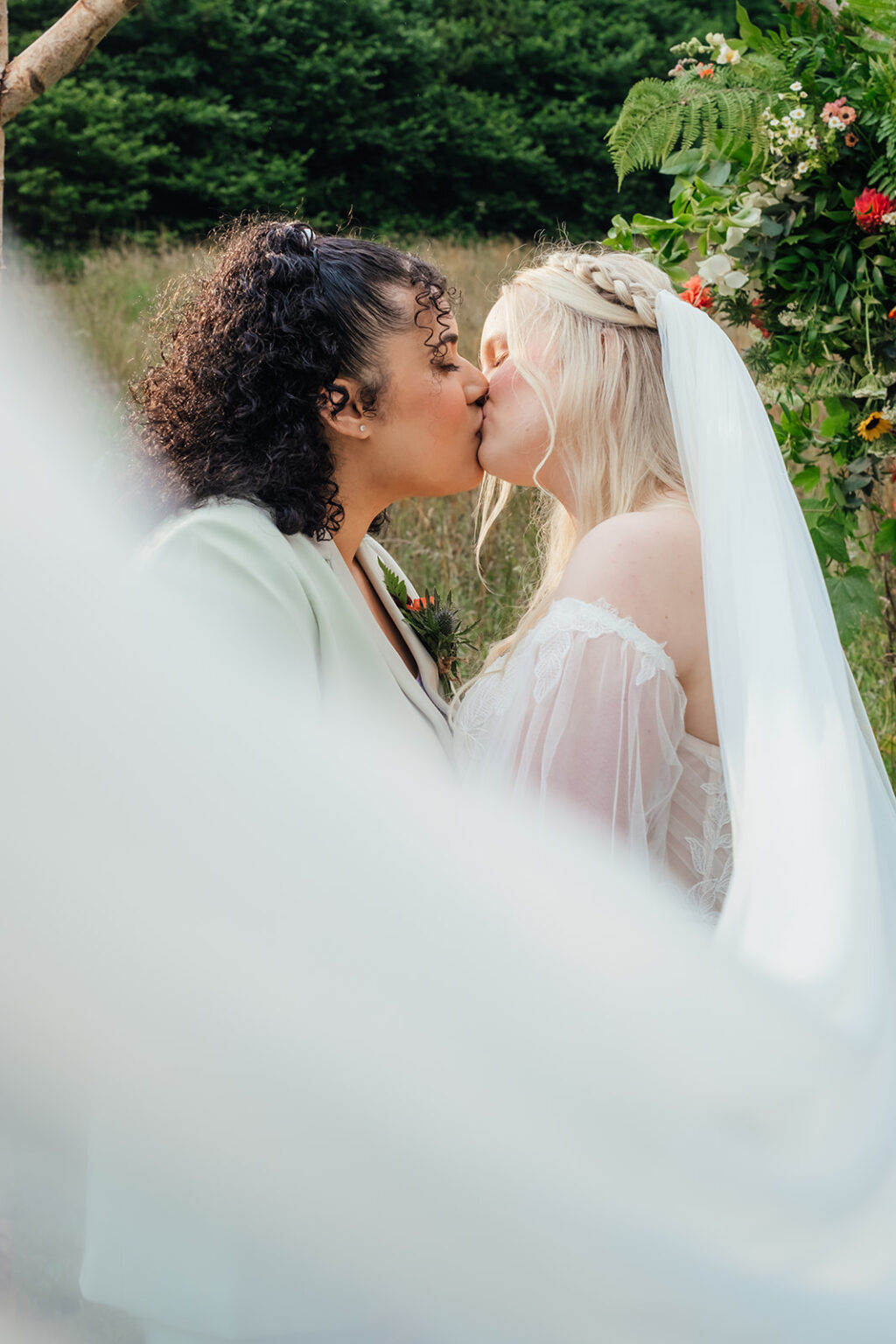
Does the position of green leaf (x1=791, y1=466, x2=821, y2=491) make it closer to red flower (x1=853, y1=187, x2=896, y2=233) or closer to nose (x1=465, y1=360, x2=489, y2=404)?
red flower (x1=853, y1=187, x2=896, y2=233)

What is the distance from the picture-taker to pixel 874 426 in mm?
3156

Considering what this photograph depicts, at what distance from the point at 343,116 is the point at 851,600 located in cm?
1587

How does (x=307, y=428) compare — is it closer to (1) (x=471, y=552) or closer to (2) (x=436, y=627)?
(2) (x=436, y=627)

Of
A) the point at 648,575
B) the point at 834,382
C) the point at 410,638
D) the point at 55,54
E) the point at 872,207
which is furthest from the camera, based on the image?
the point at 834,382

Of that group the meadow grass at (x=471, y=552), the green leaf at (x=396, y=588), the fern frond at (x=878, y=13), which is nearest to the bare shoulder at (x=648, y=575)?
the green leaf at (x=396, y=588)

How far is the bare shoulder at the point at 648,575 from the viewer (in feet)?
6.82

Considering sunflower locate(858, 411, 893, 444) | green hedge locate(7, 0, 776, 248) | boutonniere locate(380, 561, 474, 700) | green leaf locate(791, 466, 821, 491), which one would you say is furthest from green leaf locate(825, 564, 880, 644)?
green hedge locate(7, 0, 776, 248)

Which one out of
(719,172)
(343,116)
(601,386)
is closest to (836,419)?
(719,172)

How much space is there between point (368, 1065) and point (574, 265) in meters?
1.93

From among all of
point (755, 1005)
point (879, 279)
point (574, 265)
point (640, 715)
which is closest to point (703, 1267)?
point (755, 1005)

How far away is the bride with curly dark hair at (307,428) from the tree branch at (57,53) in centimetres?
54

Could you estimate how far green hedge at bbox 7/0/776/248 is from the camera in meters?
15.5

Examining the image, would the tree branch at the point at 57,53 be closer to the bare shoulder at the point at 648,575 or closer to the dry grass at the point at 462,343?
the dry grass at the point at 462,343

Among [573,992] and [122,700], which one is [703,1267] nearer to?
[573,992]
